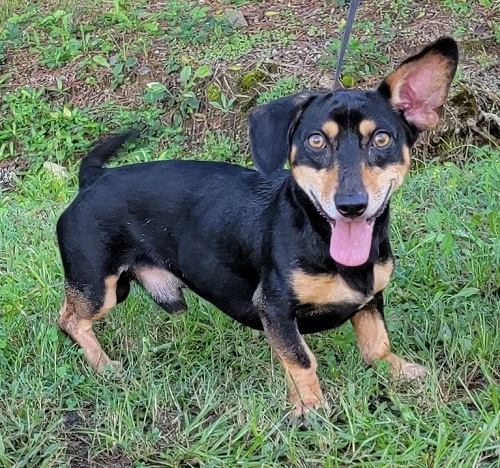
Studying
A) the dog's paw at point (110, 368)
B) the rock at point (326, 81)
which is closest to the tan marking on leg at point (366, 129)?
the dog's paw at point (110, 368)

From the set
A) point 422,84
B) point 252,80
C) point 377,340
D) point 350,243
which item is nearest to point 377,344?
point 377,340

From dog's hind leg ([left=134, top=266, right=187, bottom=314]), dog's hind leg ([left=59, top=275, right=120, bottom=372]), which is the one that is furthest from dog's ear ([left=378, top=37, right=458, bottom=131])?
dog's hind leg ([left=59, top=275, right=120, bottom=372])

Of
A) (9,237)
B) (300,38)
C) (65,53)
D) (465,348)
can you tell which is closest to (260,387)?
(465,348)

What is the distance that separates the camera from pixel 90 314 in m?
3.99

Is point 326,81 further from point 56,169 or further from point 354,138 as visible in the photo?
point 354,138

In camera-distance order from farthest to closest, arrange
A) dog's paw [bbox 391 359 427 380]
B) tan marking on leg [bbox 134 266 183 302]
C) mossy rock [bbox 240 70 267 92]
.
→ mossy rock [bbox 240 70 267 92]
tan marking on leg [bbox 134 266 183 302]
dog's paw [bbox 391 359 427 380]

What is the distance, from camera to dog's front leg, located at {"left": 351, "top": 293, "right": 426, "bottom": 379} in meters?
3.63

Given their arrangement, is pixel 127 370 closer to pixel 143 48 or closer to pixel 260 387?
pixel 260 387

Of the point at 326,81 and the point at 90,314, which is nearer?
the point at 90,314

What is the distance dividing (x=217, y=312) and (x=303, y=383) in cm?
100

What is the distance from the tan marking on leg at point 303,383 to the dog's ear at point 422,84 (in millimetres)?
1064

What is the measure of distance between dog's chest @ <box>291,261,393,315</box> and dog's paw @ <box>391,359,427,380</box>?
17.1 inches

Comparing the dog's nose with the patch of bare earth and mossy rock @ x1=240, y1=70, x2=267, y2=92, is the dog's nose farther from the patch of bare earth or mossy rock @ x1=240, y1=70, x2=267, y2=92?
mossy rock @ x1=240, y1=70, x2=267, y2=92

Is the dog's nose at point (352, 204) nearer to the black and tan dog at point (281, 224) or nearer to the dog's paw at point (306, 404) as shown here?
the black and tan dog at point (281, 224)
